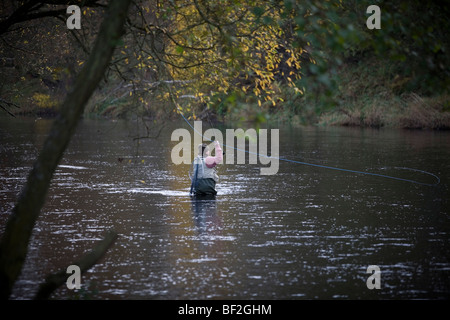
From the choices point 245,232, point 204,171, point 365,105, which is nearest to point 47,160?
point 245,232

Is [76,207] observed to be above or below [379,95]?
below

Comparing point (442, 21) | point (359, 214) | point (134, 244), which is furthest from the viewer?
point (359, 214)

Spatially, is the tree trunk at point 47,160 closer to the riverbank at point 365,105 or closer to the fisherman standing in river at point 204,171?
the fisherman standing in river at point 204,171

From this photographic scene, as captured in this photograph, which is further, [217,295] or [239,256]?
[239,256]

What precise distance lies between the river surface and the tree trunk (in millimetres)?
1328

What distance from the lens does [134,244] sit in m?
10.8

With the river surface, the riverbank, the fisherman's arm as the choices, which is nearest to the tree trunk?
the river surface

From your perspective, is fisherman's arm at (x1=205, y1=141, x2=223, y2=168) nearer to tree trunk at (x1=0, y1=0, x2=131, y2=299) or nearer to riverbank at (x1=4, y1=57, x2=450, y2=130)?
tree trunk at (x1=0, y1=0, x2=131, y2=299)

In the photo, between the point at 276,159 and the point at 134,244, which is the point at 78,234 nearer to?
the point at 134,244

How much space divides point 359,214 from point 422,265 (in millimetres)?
4026

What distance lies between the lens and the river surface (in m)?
8.55

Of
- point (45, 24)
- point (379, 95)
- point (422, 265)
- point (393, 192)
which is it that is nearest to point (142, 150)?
point (45, 24)

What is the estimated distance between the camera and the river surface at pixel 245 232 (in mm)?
8555

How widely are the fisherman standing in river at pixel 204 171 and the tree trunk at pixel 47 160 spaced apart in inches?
305
